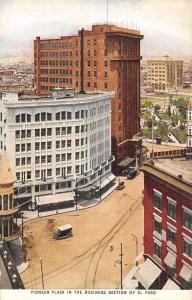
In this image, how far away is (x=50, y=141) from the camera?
16.2 metres

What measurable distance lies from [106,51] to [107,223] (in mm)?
8379

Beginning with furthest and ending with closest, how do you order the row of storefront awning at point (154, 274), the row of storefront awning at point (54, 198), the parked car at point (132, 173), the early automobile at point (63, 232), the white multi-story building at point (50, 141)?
the parked car at point (132, 173) < the row of storefront awning at point (54, 198) < the white multi-story building at point (50, 141) < the early automobile at point (63, 232) < the row of storefront awning at point (154, 274)

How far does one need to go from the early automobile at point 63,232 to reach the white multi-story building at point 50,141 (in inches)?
104

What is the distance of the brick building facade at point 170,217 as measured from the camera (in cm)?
955

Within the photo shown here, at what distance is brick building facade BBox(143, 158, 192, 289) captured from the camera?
955 centimetres

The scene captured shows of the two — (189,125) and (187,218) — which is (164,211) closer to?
(187,218)

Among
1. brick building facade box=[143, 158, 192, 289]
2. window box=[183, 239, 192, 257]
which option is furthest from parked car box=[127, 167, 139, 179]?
window box=[183, 239, 192, 257]

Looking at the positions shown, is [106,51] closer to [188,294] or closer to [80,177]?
[80,177]

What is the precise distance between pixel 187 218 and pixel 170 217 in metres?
0.61

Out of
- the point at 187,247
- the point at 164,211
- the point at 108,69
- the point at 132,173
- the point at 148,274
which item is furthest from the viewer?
the point at 108,69

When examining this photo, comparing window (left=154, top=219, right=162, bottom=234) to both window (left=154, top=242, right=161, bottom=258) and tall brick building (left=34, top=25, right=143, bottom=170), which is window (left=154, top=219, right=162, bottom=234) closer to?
window (left=154, top=242, right=161, bottom=258)

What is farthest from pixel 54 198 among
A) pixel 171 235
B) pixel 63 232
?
pixel 171 235

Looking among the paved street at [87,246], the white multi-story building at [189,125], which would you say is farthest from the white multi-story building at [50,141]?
the white multi-story building at [189,125]

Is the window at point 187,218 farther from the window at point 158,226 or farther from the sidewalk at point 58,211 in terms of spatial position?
the sidewalk at point 58,211
